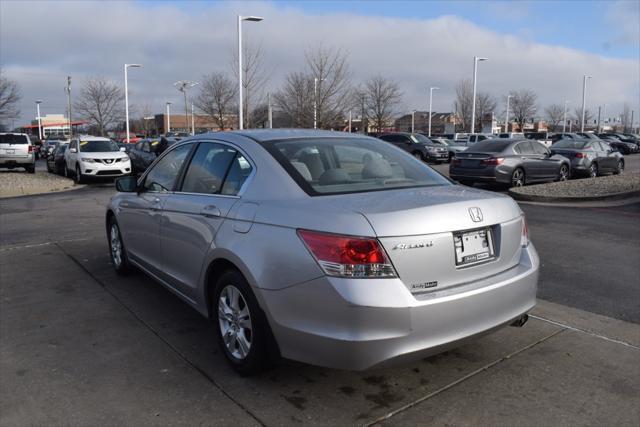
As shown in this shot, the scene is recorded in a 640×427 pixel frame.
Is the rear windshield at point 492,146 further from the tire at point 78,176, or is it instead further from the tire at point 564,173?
the tire at point 78,176

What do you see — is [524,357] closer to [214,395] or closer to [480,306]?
[480,306]

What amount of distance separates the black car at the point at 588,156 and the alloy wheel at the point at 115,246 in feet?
55.7

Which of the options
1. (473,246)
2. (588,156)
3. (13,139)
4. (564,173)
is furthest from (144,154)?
(473,246)

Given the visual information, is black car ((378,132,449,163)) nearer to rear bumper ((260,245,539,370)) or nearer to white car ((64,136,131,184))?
white car ((64,136,131,184))

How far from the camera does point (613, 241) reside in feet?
26.6

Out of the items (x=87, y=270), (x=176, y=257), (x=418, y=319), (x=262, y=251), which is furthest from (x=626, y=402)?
(x=87, y=270)

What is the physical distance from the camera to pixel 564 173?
714 inches

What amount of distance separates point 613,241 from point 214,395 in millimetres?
7004

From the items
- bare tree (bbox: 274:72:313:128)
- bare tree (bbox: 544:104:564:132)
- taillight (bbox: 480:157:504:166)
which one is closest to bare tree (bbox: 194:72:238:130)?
bare tree (bbox: 274:72:313:128)

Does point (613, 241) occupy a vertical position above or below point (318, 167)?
below

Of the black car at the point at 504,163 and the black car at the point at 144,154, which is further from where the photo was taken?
the black car at the point at 144,154

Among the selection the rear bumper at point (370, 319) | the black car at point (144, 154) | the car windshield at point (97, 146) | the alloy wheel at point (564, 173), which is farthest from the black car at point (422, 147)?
the rear bumper at point (370, 319)

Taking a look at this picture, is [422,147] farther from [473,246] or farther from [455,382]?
[473,246]

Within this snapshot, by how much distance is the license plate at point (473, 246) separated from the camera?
3.11m
